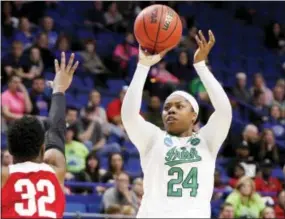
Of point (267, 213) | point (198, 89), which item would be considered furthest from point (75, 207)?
point (198, 89)

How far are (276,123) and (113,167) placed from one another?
4318mm

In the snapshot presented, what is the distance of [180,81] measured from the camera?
1574 cm

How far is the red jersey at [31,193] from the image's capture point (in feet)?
17.7

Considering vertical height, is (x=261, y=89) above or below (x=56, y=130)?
above

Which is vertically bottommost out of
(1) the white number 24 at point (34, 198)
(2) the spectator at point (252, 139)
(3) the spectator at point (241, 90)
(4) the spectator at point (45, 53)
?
(1) the white number 24 at point (34, 198)

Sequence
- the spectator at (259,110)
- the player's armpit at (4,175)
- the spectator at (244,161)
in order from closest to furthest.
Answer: the player's armpit at (4,175), the spectator at (244,161), the spectator at (259,110)

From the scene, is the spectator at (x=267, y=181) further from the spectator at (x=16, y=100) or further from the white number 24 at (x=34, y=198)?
the white number 24 at (x=34, y=198)

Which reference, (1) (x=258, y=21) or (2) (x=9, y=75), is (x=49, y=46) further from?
(1) (x=258, y=21)

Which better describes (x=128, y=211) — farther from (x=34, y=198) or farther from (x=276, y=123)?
(x=34, y=198)

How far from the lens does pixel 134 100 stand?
6.44 metres

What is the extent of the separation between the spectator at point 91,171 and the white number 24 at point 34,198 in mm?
6945

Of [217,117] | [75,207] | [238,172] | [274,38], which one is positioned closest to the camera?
[217,117]

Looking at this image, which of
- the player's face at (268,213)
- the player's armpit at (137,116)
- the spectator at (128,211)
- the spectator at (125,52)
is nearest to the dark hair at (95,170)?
the spectator at (128,211)

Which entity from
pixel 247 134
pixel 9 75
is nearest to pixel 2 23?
pixel 9 75
